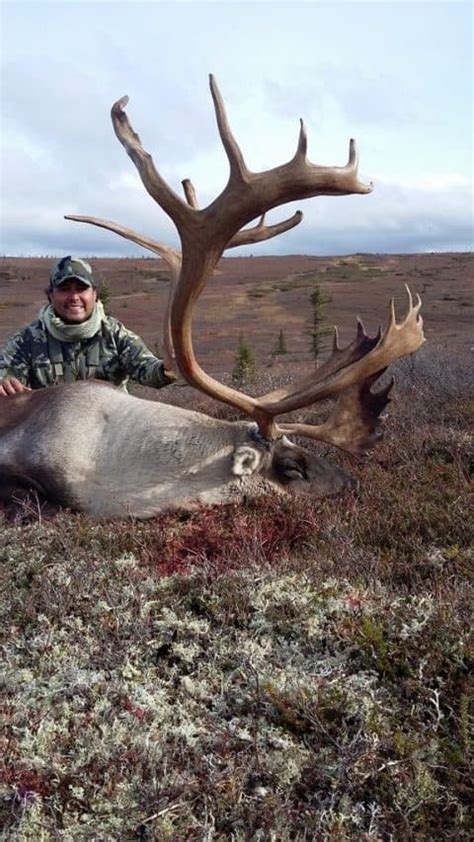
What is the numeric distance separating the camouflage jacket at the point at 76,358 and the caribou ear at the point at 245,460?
1.76 meters

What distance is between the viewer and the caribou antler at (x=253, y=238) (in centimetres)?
395

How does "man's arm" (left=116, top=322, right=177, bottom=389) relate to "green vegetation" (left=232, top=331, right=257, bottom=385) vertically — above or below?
above

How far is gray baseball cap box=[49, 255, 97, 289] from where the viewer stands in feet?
22.0

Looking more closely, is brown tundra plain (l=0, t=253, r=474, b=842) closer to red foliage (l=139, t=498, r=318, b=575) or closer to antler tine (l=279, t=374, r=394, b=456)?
red foliage (l=139, t=498, r=318, b=575)

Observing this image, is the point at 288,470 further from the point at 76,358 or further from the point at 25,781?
the point at 25,781

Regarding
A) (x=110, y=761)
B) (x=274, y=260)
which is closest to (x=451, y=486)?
(x=110, y=761)

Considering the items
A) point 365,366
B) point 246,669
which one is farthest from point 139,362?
point 246,669

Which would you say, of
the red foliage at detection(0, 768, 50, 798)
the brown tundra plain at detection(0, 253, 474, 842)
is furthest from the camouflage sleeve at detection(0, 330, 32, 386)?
the red foliage at detection(0, 768, 50, 798)

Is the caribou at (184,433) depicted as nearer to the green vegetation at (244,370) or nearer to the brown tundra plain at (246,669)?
the brown tundra plain at (246,669)

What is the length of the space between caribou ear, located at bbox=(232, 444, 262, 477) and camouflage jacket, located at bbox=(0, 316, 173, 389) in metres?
1.76

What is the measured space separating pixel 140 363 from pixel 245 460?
2239 millimetres

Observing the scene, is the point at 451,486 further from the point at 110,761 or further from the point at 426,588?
the point at 110,761

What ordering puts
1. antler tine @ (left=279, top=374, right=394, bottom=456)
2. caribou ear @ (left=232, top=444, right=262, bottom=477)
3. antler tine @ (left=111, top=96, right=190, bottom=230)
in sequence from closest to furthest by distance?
antler tine @ (left=111, top=96, right=190, bottom=230), caribou ear @ (left=232, top=444, right=262, bottom=477), antler tine @ (left=279, top=374, right=394, bottom=456)

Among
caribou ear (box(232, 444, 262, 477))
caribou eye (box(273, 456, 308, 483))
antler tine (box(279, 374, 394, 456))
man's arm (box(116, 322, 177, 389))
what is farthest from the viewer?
man's arm (box(116, 322, 177, 389))
